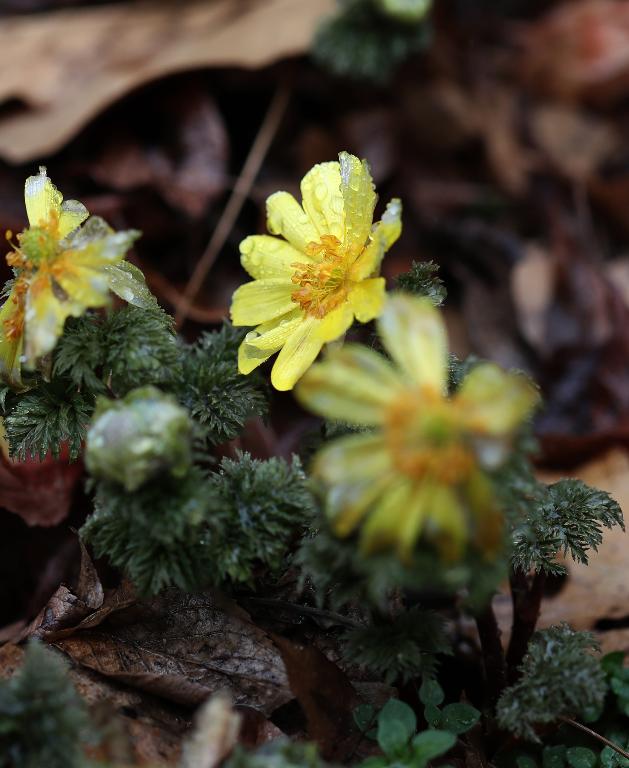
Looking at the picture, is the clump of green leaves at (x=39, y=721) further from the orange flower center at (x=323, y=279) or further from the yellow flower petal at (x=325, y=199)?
the yellow flower petal at (x=325, y=199)

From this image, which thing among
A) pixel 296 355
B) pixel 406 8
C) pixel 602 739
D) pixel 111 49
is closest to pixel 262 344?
pixel 296 355

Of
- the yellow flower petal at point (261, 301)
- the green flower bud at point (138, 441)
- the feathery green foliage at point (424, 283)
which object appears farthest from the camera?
the yellow flower petal at point (261, 301)

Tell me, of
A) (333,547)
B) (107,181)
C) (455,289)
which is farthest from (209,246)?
(333,547)

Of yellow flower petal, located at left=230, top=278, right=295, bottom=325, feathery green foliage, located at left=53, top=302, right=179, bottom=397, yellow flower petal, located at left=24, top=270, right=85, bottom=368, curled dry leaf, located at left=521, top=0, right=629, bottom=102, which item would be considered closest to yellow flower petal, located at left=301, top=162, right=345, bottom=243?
yellow flower petal, located at left=230, top=278, right=295, bottom=325

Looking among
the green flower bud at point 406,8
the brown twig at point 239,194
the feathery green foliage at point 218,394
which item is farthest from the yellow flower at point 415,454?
the green flower bud at point 406,8

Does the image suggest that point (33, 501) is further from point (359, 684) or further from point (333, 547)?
point (333, 547)

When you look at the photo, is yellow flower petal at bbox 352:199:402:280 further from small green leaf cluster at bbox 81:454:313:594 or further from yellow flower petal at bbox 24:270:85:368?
yellow flower petal at bbox 24:270:85:368

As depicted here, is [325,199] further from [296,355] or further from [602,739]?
[602,739]
